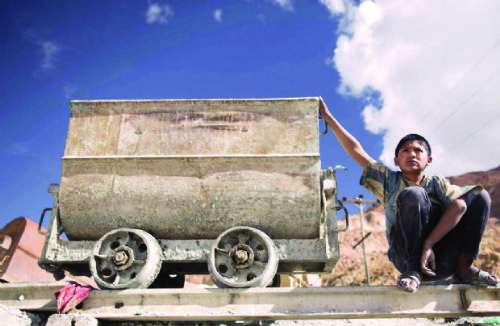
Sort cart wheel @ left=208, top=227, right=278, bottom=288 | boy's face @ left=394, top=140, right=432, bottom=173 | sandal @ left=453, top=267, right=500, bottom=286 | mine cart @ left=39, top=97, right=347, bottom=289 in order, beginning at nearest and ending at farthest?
sandal @ left=453, top=267, right=500, bottom=286 < cart wheel @ left=208, top=227, right=278, bottom=288 < boy's face @ left=394, top=140, right=432, bottom=173 < mine cart @ left=39, top=97, right=347, bottom=289

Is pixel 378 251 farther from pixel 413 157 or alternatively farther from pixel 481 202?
pixel 481 202

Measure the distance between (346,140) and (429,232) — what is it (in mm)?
1135

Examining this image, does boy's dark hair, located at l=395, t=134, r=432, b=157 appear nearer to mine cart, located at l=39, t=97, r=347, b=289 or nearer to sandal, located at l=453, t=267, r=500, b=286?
mine cart, located at l=39, t=97, r=347, b=289

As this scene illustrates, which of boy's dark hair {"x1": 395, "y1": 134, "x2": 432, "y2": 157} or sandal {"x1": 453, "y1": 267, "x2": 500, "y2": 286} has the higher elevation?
boy's dark hair {"x1": 395, "y1": 134, "x2": 432, "y2": 157}

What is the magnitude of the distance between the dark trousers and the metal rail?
0.23m

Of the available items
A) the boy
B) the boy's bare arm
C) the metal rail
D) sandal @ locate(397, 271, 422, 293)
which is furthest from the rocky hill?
sandal @ locate(397, 271, 422, 293)

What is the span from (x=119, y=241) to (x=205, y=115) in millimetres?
1488

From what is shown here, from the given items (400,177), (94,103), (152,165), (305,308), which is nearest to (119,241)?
(152,165)

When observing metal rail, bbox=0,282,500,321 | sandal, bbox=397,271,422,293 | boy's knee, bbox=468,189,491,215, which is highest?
boy's knee, bbox=468,189,491,215

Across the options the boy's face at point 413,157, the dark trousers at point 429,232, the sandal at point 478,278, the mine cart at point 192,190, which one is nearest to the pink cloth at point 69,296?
the mine cart at point 192,190

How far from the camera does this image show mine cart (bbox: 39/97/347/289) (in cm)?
375

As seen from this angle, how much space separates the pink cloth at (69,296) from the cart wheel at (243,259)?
111 centimetres

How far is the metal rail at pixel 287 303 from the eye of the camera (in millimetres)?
3145

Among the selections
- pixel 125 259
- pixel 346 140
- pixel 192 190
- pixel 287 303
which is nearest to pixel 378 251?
pixel 346 140
